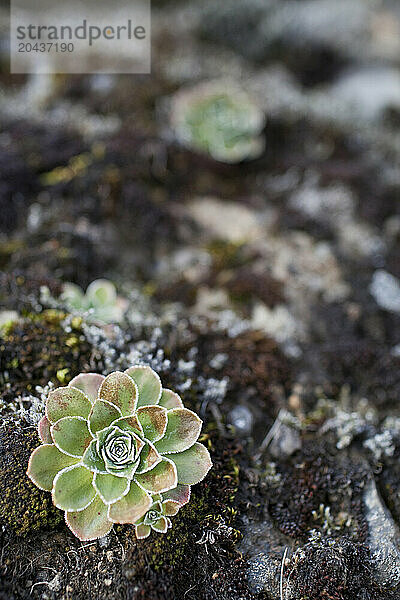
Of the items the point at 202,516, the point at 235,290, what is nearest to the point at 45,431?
the point at 202,516

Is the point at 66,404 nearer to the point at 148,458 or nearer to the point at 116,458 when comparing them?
the point at 116,458

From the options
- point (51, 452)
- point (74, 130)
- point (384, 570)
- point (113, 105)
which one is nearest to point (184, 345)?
point (51, 452)

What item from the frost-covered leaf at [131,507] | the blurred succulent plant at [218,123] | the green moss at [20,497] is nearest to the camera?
the frost-covered leaf at [131,507]

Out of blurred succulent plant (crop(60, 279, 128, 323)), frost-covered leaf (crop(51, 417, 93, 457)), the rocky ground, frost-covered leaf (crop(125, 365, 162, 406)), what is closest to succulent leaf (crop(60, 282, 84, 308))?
blurred succulent plant (crop(60, 279, 128, 323))

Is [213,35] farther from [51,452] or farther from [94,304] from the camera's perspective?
[51,452]

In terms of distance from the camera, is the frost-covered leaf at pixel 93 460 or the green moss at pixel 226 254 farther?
the green moss at pixel 226 254

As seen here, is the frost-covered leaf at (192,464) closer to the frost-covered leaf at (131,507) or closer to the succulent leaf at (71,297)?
the frost-covered leaf at (131,507)

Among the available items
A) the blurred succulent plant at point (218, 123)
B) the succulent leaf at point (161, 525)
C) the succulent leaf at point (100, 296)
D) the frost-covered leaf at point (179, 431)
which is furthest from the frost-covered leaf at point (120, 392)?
the blurred succulent plant at point (218, 123)
